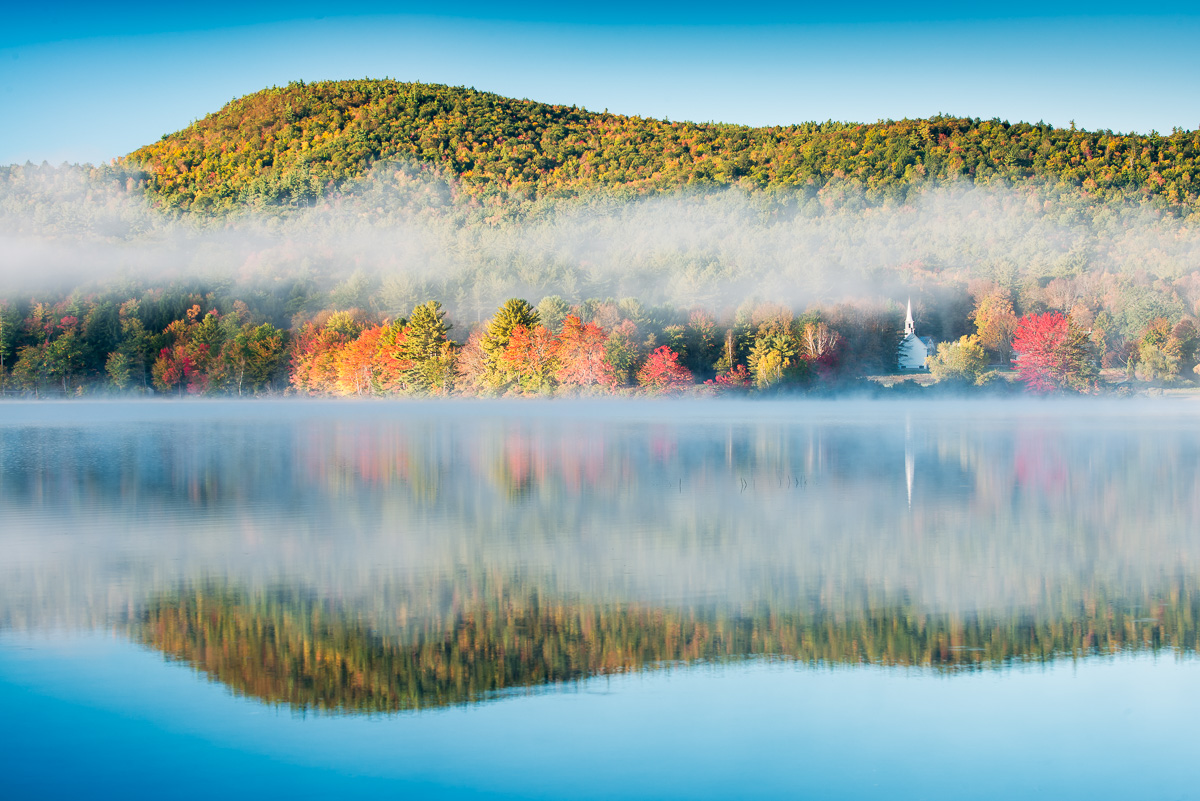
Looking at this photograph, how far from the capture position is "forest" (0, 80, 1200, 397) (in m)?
80.4

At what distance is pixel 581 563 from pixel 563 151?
131 m

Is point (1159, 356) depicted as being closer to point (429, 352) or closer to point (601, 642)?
point (429, 352)

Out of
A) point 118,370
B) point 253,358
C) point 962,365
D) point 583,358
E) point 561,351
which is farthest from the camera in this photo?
point 118,370

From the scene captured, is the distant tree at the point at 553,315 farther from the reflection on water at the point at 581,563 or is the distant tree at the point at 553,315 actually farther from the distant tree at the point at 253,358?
the reflection on water at the point at 581,563

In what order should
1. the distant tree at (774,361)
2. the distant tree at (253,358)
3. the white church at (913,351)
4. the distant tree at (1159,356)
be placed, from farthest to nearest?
1. the distant tree at (253,358)
2. the white church at (913,351)
3. the distant tree at (774,361)
4. the distant tree at (1159,356)

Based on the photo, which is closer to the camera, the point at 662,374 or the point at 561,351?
the point at 662,374

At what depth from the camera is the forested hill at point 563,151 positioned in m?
124

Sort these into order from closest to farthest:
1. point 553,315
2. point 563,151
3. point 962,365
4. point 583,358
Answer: point 583,358 → point 553,315 → point 962,365 → point 563,151

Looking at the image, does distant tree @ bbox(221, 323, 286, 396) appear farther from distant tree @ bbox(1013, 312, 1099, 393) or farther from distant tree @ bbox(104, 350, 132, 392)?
distant tree @ bbox(1013, 312, 1099, 393)

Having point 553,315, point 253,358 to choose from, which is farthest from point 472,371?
point 253,358

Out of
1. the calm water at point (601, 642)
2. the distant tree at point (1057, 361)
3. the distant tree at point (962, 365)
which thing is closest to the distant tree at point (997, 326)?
the distant tree at point (962, 365)

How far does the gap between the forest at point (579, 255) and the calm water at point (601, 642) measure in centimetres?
5906

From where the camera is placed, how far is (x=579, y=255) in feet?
362

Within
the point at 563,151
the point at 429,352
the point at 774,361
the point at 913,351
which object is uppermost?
the point at 563,151
